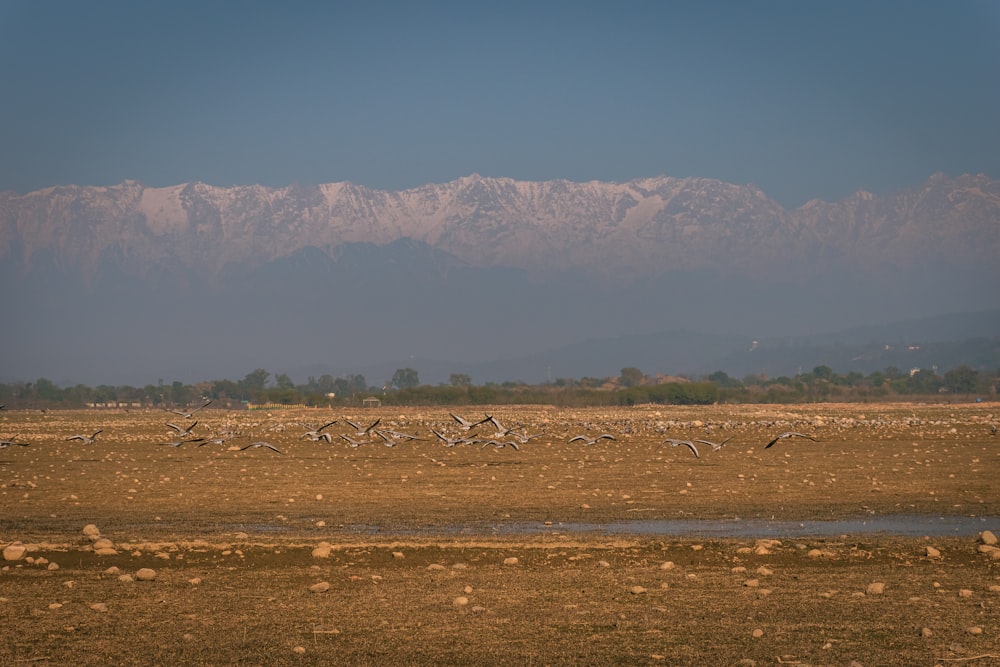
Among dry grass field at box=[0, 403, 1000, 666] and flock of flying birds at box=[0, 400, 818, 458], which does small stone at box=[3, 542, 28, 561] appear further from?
flock of flying birds at box=[0, 400, 818, 458]

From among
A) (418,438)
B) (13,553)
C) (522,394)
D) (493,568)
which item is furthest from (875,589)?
(522,394)

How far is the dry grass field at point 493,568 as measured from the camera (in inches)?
423

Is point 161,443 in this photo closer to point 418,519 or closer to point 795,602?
point 418,519

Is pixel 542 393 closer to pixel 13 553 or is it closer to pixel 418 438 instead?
pixel 418 438

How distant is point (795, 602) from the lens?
12.4 metres

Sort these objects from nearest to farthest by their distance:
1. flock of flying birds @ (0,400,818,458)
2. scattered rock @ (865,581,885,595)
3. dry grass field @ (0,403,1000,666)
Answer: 1. dry grass field @ (0,403,1000,666)
2. scattered rock @ (865,581,885,595)
3. flock of flying birds @ (0,400,818,458)

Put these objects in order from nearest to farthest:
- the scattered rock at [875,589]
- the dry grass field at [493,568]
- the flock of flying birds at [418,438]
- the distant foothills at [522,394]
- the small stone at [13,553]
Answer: the dry grass field at [493,568]
the scattered rock at [875,589]
the small stone at [13,553]
the flock of flying birds at [418,438]
the distant foothills at [522,394]

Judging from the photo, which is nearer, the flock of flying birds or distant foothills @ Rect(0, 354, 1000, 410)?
the flock of flying birds

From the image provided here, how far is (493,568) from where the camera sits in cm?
1477

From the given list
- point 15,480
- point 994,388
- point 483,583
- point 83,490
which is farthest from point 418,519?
point 994,388

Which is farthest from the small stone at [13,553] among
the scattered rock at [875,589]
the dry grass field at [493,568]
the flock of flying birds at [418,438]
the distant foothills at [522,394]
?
the distant foothills at [522,394]

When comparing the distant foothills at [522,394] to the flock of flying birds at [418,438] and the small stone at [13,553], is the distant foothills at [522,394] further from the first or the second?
the small stone at [13,553]

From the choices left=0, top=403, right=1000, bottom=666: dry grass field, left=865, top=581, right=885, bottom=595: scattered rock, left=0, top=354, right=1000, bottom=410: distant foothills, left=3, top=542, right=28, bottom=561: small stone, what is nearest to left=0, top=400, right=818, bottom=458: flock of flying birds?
left=0, top=403, right=1000, bottom=666: dry grass field

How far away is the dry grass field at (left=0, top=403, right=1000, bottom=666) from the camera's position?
10.7 metres
